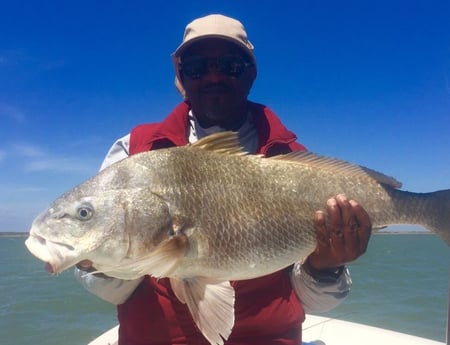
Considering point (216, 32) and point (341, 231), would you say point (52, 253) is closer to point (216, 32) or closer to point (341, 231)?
point (341, 231)

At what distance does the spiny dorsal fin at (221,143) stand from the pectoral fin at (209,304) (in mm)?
827

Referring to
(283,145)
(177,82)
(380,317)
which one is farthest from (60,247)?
(380,317)

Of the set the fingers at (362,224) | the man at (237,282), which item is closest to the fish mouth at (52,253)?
the man at (237,282)

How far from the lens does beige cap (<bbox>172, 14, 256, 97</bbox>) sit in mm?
3480

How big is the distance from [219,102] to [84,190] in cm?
143

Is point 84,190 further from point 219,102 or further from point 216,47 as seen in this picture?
point 216,47

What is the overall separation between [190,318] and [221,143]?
1.24m

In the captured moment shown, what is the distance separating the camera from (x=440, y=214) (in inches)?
116

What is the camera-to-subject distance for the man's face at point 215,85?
3533 millimetres

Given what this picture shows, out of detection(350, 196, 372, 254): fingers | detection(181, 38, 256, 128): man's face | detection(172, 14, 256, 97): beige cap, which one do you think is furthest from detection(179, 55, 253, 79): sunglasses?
detection(350, 196, 372, 254): fingers

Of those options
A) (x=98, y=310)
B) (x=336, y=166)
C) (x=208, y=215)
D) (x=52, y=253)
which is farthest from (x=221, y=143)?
(x=98, y=310)

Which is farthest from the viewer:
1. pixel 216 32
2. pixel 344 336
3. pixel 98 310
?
pixel 98 310

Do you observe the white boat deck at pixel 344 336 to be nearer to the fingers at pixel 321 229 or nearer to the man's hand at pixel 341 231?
the man's hand at pixel 341 231

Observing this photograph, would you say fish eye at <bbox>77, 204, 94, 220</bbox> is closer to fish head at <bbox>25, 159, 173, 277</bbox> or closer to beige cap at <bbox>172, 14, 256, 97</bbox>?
fish head at <bbox>25, 159, 173, 277</bbox>
